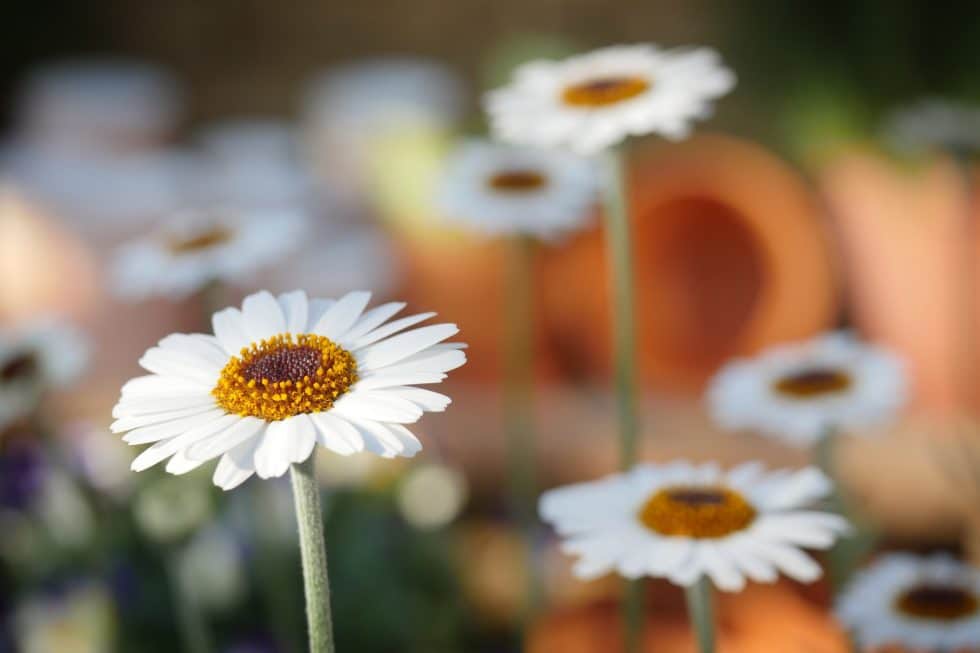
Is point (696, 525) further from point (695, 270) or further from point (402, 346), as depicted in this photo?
point (695, 270)

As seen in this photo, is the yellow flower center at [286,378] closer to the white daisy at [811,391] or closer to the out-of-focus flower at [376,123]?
the white daisy at [811,391]

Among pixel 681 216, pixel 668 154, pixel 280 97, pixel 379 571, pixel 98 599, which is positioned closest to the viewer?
pixel 98 599

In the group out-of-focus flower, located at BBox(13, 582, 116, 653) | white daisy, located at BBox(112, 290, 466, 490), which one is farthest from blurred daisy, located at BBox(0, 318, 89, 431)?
white daisy, located at BBox(112, 290, 466, 490)

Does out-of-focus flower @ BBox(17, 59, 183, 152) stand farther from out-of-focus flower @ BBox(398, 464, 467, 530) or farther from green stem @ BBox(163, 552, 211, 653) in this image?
green stem @ BBox(163, 552, 211, 653)

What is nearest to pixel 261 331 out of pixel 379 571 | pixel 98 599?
pixel 98 599

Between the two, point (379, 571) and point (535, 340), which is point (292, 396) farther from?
point (535, 340)
